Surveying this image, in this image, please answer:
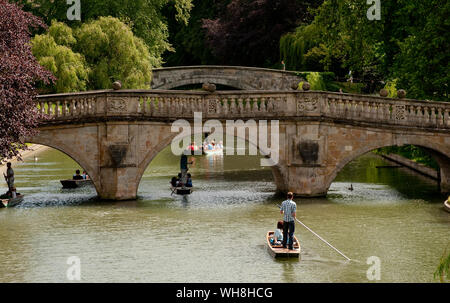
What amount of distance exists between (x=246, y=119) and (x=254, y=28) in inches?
1425

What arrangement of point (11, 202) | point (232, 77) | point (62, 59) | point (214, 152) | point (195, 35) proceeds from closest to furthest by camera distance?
point (11, 202) < point (62, 59) < point (214, 152) < point (232, 77) < point (195, 35)

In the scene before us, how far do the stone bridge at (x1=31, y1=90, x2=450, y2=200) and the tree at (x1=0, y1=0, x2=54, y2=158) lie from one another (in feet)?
4.70

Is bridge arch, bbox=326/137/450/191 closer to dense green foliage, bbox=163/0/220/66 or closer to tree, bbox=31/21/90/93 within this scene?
tree, bbox=31/21/90/93

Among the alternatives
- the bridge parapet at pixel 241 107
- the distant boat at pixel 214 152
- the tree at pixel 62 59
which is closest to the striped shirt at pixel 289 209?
the bridge parapet at pixel 241 107

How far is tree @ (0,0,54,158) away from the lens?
23.5 metres

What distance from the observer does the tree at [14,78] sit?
23.5 m

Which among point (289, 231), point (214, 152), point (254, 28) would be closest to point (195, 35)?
point (254, 28)

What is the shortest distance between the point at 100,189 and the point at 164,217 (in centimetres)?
339

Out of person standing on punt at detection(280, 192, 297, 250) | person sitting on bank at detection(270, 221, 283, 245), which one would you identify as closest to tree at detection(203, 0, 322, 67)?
person sitting on bank at detection(270, 221, 283, 245)

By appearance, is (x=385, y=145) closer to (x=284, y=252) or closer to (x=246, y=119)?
(x=246, y=119)

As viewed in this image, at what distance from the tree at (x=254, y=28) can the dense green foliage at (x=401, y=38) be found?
75.0 feet

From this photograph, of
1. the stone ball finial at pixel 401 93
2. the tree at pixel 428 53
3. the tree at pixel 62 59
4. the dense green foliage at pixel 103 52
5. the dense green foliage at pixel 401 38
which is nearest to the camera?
the stone ball finial at pixel 401 93

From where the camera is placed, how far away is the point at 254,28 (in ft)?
203

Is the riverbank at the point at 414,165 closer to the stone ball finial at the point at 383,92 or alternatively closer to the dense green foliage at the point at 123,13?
the stone ball finial at the point at 383,92
